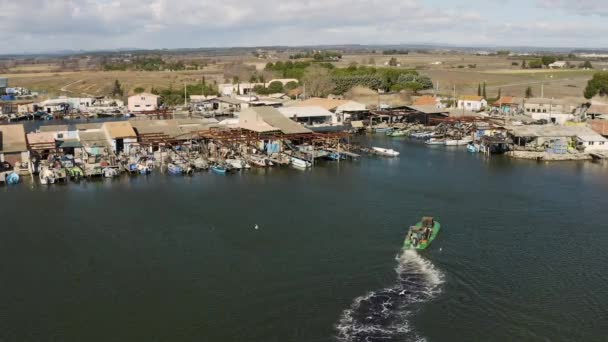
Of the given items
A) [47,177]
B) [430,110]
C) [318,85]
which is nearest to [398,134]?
[430,110]

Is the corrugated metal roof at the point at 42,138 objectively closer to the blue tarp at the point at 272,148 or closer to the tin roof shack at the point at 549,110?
the blue tarp at the point at 272,148

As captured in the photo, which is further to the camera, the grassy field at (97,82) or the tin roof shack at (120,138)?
the grassy field at (97,82)

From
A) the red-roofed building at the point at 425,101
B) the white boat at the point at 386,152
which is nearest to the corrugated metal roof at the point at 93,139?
the white boat at the point at 386,152

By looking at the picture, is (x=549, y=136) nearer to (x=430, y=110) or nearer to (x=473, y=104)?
(x=430, y=110)

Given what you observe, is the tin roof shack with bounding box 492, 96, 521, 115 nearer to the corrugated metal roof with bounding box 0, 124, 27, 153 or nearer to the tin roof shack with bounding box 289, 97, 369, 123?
the tin roof shack with bounding box 289, 97, 369, 123

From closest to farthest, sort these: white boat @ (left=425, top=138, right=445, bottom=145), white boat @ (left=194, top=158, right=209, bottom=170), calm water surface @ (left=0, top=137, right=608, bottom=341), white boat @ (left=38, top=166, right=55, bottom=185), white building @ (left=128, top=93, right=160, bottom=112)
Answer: calm water surface @ (left=0, top=137, right=608, bottom=341)
white boat @ (left=38, top=166, right=55, bottom=185)
white boat @ (left=194, top=158, right=209, bottom=170)
white boat @ (left=425, top=138, right=445, bottom=145)
white building @ (left=128, top=93, right=160, bottom=112)

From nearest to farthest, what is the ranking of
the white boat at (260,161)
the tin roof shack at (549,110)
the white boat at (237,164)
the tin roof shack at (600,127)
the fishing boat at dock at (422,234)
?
1. the fishing boat at dock at (422,234)
2. the white boat at (237,164)
3. the white boat at (260,161)
4. the tin roof shack at (600,127)
5. the tin roof shack at (549,110)

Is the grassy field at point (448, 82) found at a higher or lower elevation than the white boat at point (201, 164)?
higher

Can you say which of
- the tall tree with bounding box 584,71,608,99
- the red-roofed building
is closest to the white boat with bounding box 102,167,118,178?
the red-roofed building
